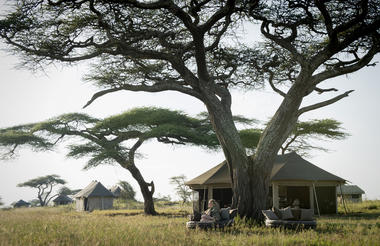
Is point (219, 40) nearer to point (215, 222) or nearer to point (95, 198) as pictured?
point (215, 222)

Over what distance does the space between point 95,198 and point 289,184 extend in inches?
998

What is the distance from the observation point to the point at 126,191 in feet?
160

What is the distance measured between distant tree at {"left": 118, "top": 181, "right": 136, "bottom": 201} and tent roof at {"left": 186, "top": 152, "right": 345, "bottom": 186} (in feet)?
83.5

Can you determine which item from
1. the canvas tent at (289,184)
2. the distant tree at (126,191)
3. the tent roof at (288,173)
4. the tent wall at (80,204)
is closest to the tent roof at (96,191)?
the tent wall at (80,204)

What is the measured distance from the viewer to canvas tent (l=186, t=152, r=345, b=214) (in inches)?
814

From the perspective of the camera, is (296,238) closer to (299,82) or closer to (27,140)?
(299,82)

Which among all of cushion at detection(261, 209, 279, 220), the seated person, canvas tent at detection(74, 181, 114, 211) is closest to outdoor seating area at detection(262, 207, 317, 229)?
cushion at detection(261, 209, 279, 220)

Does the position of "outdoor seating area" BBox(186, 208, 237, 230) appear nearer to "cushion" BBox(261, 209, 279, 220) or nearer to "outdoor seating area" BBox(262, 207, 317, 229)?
"cushion" BBox(261, 209, 279, 220)

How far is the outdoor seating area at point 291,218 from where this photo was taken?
38.0ft

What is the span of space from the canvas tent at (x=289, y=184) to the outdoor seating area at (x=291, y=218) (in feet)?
24.0

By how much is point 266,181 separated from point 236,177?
108 cm

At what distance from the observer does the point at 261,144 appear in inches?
535

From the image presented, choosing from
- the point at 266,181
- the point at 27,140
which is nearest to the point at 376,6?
the point at 266,181

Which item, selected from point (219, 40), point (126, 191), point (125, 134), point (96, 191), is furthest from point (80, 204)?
point (219, 40)
